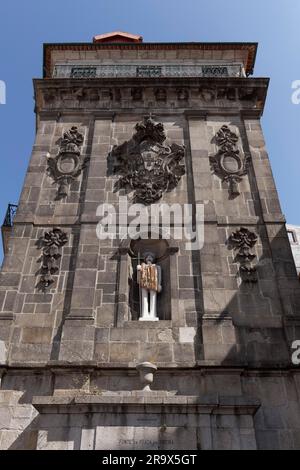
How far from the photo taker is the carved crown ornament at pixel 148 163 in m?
13.9

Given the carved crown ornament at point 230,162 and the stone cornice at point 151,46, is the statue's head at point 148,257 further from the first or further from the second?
the stone cornice at point 151,46

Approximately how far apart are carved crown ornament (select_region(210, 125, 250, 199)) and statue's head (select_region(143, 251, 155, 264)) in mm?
3112

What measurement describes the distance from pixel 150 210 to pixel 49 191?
3.27 metres

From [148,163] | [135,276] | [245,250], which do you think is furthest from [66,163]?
[245,250]

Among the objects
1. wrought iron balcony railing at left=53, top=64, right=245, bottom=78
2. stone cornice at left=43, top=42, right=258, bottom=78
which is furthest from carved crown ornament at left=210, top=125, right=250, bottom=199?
stone cornice at left=43, top=42, right=258, bottom=78

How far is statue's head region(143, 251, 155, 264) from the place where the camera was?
12480 mm

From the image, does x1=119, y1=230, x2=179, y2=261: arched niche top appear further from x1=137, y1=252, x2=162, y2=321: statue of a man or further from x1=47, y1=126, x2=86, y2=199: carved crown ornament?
x1=47, y1=126, x2=86, y2=199: carved crown ornament

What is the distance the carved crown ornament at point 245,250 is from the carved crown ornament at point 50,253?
4834mm

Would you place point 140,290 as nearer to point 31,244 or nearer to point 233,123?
point 31,244

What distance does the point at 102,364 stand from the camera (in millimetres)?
10211

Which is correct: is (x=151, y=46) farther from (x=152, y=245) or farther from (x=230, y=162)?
(x=152, y=245)

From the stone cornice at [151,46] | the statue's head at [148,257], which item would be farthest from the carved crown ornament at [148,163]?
the stone cornice at [151,46]

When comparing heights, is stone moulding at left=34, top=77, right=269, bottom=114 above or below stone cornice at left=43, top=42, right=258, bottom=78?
below
